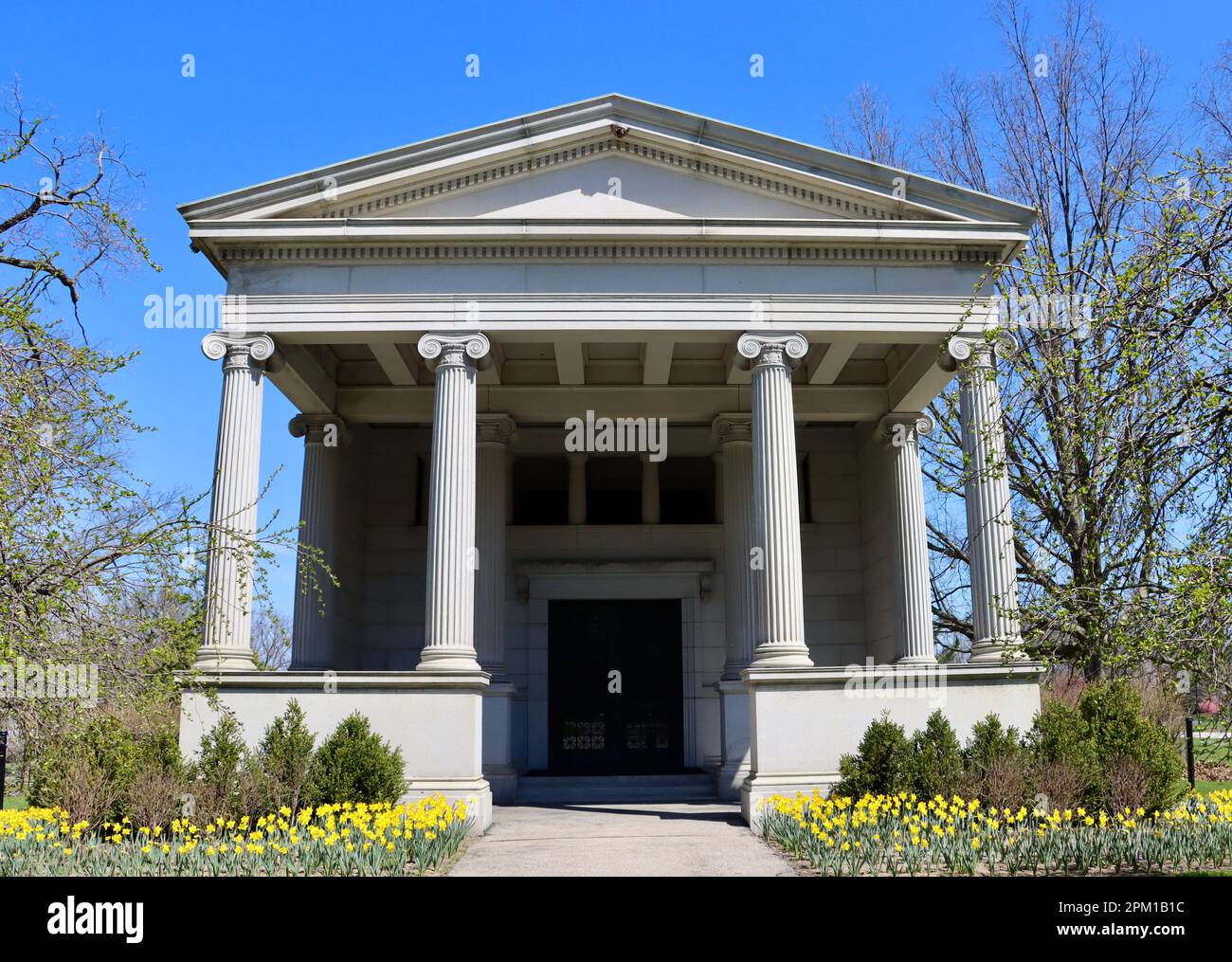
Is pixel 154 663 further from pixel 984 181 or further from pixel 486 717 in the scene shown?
pixel 984 181

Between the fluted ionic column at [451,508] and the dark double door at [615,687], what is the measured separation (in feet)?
20.0

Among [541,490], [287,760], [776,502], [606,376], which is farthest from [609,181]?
[287,760]

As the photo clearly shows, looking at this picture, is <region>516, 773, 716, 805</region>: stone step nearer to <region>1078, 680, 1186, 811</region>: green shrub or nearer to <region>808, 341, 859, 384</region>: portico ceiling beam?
<region>1078, 680, 1186, 811</region>: green shrub

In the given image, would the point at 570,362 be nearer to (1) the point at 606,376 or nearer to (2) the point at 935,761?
(1) the point at 606,376

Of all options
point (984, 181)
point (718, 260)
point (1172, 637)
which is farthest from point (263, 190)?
point (984, 181)

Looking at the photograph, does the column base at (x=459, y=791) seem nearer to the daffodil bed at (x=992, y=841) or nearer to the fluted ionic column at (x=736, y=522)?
the daffodil bed at (x=992, y=841)

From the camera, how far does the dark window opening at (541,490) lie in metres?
23.7

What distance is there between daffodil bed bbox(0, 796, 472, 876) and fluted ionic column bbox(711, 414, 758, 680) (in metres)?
8.15

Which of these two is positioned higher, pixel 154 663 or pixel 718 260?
pixel 718 260

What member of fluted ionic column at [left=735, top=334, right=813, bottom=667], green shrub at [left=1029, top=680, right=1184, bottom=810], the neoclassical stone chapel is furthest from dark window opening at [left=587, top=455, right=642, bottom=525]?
green shrub at [left=1029, top=680, right=1184, bottom=810]

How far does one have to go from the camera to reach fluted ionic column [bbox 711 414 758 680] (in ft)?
66.5

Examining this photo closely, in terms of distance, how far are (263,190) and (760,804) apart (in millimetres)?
12215

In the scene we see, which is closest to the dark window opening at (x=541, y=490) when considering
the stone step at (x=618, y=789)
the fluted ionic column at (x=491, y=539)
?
the fluted ionic column at (x=491, y=539)

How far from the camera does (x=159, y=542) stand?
9227mm
